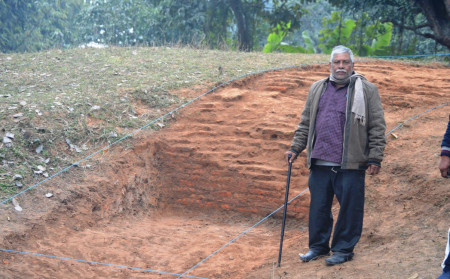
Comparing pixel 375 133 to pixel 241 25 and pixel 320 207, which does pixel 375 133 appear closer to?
pixel 320 207

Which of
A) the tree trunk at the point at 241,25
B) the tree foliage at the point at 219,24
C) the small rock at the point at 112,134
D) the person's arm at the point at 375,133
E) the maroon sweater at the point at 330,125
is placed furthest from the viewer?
the tree trunk at the point at 241,25

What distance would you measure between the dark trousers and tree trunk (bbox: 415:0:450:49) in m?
9.16

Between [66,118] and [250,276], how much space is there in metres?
4.16

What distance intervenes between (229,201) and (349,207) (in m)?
3.03

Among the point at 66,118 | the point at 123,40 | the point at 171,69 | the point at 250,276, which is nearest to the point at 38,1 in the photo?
the point at 123,40

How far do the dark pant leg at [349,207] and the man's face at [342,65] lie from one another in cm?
81

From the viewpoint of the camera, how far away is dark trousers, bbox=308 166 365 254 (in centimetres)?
402

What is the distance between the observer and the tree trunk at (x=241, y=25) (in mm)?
17062

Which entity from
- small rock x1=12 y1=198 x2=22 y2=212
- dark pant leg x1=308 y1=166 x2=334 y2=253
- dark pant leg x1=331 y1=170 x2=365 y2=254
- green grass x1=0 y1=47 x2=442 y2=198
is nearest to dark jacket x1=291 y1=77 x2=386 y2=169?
dark pant leg x1=331 y1=170 x2=365 y2=254

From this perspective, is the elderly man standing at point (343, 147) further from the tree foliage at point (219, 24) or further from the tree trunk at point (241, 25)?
the tree trunk at point (241, 25)

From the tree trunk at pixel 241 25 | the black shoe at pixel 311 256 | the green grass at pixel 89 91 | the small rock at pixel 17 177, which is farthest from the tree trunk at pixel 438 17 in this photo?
the small rock at pixel 17 177

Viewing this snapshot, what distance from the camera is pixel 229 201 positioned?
22.7 ft

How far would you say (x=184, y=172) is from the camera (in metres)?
7.22

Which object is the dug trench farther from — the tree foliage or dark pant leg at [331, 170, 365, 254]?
the tree foliage
